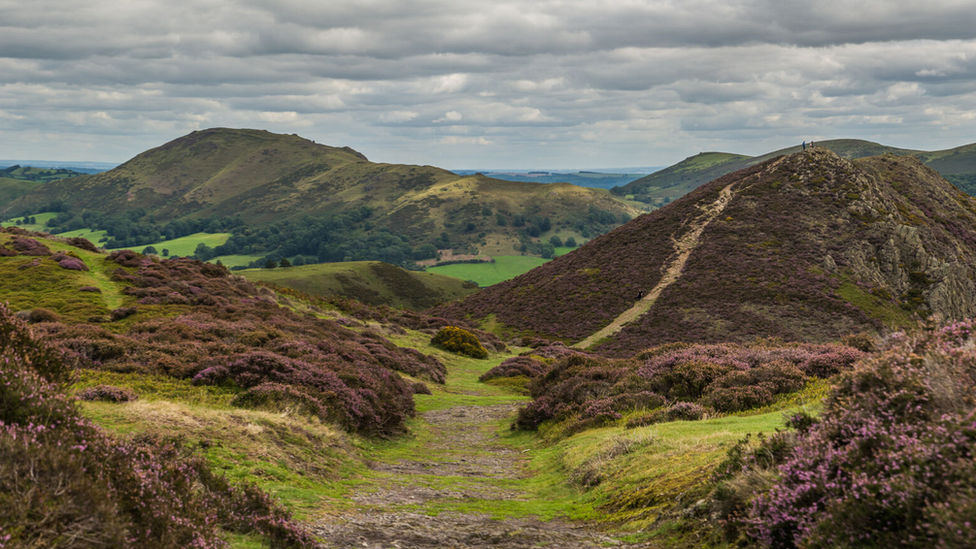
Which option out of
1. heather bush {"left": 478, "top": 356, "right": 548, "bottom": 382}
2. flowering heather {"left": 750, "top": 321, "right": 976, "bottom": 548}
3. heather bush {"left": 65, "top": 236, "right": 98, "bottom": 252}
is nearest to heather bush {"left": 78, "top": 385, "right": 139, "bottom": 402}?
flowering heather {"left": 750, "top": 321, "right": 976, "bottom": 548}

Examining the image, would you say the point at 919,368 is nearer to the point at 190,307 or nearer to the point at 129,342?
the point at 129,342

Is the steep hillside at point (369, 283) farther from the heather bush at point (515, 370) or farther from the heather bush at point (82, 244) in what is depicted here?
the heather bush at point (515, 370)

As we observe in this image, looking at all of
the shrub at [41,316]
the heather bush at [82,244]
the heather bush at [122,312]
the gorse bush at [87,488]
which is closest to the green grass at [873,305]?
the heather bush at [122,312]

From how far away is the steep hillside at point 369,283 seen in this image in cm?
14338

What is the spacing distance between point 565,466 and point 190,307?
25.5m

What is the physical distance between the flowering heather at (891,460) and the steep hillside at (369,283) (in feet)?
444

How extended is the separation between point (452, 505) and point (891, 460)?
8.77 metres

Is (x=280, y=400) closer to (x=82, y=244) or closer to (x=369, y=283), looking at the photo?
(x=82, y=244)

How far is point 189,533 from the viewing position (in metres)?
6.45

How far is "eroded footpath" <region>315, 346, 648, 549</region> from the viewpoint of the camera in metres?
9.33

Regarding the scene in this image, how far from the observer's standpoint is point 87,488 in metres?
5.30

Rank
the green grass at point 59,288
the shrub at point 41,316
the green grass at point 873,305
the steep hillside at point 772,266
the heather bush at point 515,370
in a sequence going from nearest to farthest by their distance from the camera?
the shrub at point 41,316 < the green grass at point 59,288 < the heather bush at point 515,370 < the green grass at point 873,305 < the steep hillside at point 772,266

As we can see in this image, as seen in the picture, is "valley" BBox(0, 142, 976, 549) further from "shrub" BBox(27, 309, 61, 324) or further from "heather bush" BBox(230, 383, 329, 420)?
"shrub" BBox(27, 309, 61, 324)

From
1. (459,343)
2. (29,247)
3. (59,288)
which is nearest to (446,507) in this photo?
(59,288)
